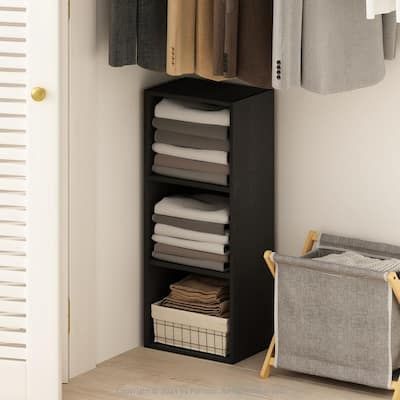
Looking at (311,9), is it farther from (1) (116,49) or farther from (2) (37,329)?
(2) (37,329)

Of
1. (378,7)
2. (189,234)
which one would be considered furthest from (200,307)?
(378,7)

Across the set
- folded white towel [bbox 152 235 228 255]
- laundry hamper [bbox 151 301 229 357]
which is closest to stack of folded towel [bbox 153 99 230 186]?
folded white towel [bbox 152 235 228 255]

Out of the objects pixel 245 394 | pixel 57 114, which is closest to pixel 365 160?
pixel 245 394

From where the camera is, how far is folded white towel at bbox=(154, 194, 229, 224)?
421 cm

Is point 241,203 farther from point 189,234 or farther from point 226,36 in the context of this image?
point 226,36

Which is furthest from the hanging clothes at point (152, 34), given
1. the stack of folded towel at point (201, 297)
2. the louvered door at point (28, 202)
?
the stack of folded towel at point (201, 297)

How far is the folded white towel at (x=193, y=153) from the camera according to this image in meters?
4.14

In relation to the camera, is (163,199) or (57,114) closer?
(57,114)

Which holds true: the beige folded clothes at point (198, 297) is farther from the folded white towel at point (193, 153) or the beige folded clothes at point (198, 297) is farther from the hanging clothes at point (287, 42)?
the hanging clothes at point (287, 42)

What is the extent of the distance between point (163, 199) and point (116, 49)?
0.65 m

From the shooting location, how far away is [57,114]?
11.7ft

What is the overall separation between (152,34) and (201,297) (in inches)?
37.7

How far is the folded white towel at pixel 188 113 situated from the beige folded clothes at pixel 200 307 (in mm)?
654

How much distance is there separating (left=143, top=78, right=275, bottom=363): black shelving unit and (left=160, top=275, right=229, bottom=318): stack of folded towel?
0.07 meters
